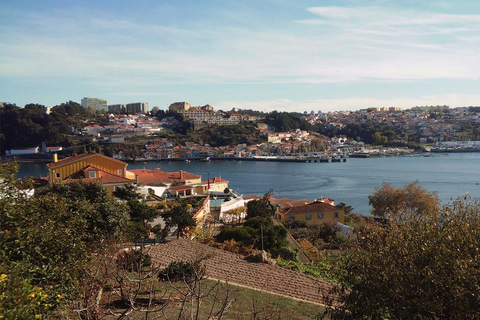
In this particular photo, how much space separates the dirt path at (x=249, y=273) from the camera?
5.98 m

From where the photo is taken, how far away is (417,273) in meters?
3.28

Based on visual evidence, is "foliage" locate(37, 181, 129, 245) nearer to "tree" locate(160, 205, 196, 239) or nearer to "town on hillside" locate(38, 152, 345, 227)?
"tree" locate(160, 205, 196, 239)

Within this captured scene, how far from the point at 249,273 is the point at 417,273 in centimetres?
359

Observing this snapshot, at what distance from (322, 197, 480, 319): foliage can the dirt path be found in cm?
191

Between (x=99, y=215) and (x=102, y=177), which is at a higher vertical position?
(x=99, y=215)

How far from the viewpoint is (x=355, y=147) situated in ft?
220

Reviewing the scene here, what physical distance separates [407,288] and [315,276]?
380cm

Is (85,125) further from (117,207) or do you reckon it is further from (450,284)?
(450,284)

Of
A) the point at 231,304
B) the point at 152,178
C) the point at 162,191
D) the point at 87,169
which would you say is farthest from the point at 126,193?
the point at 231,304

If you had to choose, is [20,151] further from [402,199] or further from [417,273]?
[417,273]

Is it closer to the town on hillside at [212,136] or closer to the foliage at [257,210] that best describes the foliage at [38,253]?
the foliage at [257,210]

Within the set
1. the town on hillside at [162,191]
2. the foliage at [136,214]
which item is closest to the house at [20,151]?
the town on hillside at [162,191]

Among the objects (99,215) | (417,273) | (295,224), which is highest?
(417,273)

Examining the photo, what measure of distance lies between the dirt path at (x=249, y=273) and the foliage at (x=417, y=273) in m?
1.91
